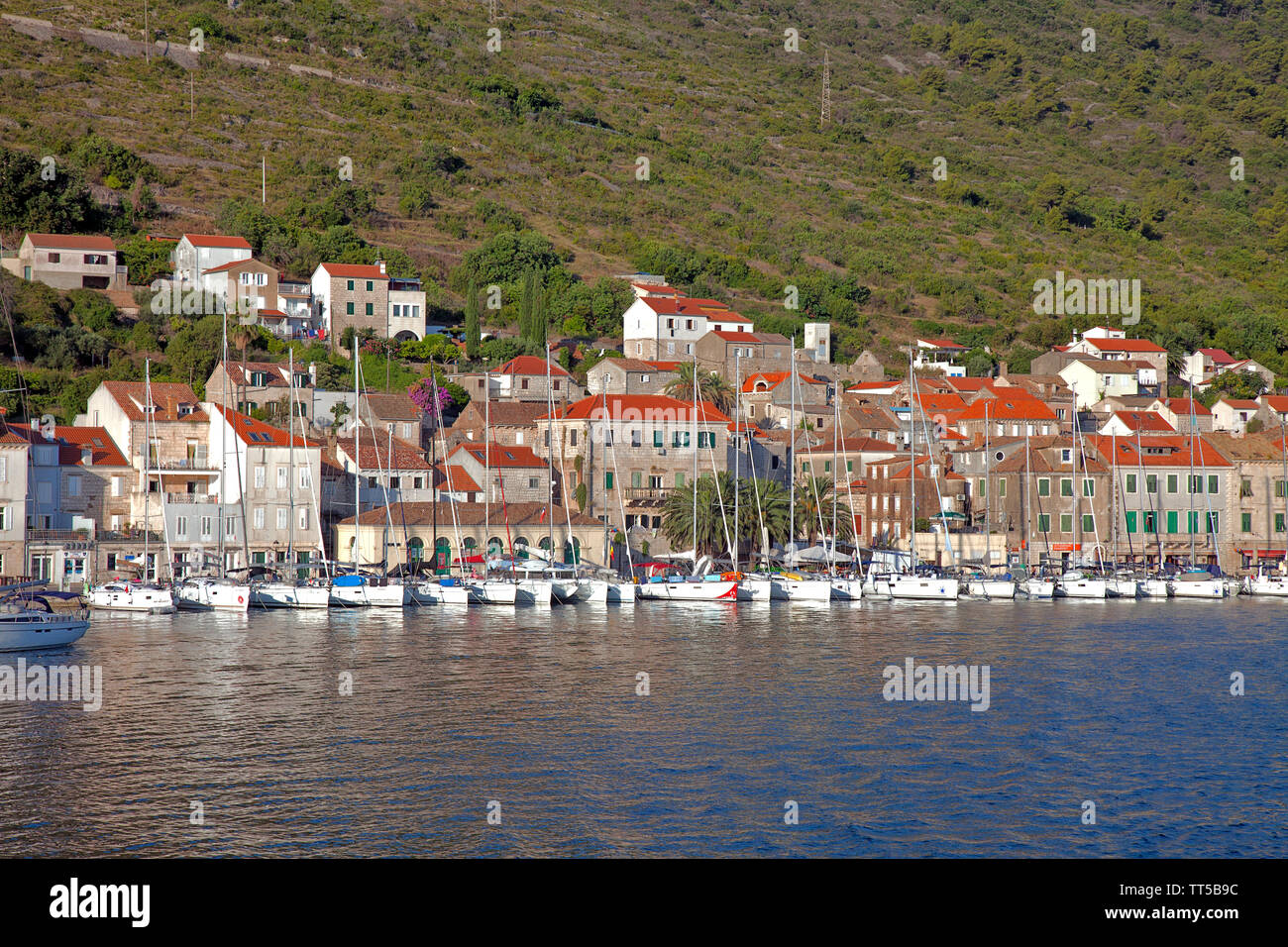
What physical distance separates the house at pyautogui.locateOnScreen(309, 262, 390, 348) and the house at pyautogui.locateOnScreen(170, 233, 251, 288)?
667 centimetres

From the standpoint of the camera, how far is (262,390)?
8369cm

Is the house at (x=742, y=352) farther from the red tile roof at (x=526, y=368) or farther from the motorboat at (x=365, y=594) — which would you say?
the motorboat at (x=365, y=594)

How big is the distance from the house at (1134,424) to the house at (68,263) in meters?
70.1

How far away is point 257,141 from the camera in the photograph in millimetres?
146500

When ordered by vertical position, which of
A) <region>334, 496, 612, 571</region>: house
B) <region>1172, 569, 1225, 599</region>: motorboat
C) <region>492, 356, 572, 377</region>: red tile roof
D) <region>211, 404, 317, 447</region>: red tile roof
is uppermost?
<region>492, 356, 572, 377</region>: red tile roof

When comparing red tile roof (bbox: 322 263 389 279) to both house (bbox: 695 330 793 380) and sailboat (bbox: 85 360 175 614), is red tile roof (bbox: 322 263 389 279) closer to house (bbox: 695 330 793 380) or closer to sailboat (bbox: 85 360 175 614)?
house (bbox: 695 330 793 380)

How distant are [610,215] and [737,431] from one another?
84.9 m

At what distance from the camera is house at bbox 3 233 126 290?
97.9 meters

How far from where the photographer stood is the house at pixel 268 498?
230 ft

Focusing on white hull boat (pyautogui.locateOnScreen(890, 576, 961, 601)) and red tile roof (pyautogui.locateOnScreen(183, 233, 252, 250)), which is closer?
white hull boat (pyautogui.locateOnScreen(890, 576, 961, 601))

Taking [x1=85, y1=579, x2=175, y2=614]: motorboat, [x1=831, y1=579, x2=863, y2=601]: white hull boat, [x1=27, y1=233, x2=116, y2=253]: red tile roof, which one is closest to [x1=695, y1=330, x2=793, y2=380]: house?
[x1=831, y1=579, x2=863, y2=601]: white hull boat

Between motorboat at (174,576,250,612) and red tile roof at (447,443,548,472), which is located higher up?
red tile roof at (447,443,548,472)
